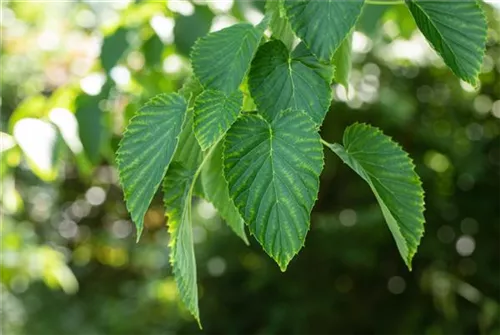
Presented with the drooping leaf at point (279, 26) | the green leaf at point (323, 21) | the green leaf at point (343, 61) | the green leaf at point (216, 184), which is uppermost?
the green leaf at point (323, 21)

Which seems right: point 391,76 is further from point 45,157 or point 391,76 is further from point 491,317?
point 45,157

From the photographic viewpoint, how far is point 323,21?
0.50 meters

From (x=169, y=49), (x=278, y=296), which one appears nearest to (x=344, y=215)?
(x=278, y=296)

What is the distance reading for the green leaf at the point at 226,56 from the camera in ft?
1.73

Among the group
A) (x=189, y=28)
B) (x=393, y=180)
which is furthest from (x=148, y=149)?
(x=189, y=28)

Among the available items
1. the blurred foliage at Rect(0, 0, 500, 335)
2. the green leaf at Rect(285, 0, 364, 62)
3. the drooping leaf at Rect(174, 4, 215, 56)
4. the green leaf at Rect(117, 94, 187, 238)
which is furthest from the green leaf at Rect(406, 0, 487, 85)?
the blurred foliage at Rect(0, 0, 500, 335)

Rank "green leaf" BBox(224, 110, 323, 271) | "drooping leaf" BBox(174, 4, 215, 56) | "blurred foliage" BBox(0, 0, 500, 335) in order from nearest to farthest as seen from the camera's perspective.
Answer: "green leaf" BBox(224, 110, 323, 271) < "drooping leaf" BBox(174, 4, 215, 56) < "blurred foliage" BBox(0, 0, 500, 335)

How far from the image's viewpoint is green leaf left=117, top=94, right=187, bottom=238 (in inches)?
A: 18.8

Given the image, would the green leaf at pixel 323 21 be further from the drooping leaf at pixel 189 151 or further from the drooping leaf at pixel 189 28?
the drooping leaf at pixel 189 28

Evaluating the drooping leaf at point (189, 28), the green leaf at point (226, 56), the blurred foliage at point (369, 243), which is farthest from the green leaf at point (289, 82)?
the blurred foliage at point (369, 243)

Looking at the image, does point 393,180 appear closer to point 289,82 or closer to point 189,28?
point 289,82

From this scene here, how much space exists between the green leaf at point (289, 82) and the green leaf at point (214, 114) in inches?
0.7

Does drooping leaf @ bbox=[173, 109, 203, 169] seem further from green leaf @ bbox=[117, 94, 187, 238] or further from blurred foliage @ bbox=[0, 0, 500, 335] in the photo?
blurred foliage @ bbox=[0, 0, 500, 335]

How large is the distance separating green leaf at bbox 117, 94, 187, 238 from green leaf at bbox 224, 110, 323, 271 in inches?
1.5
